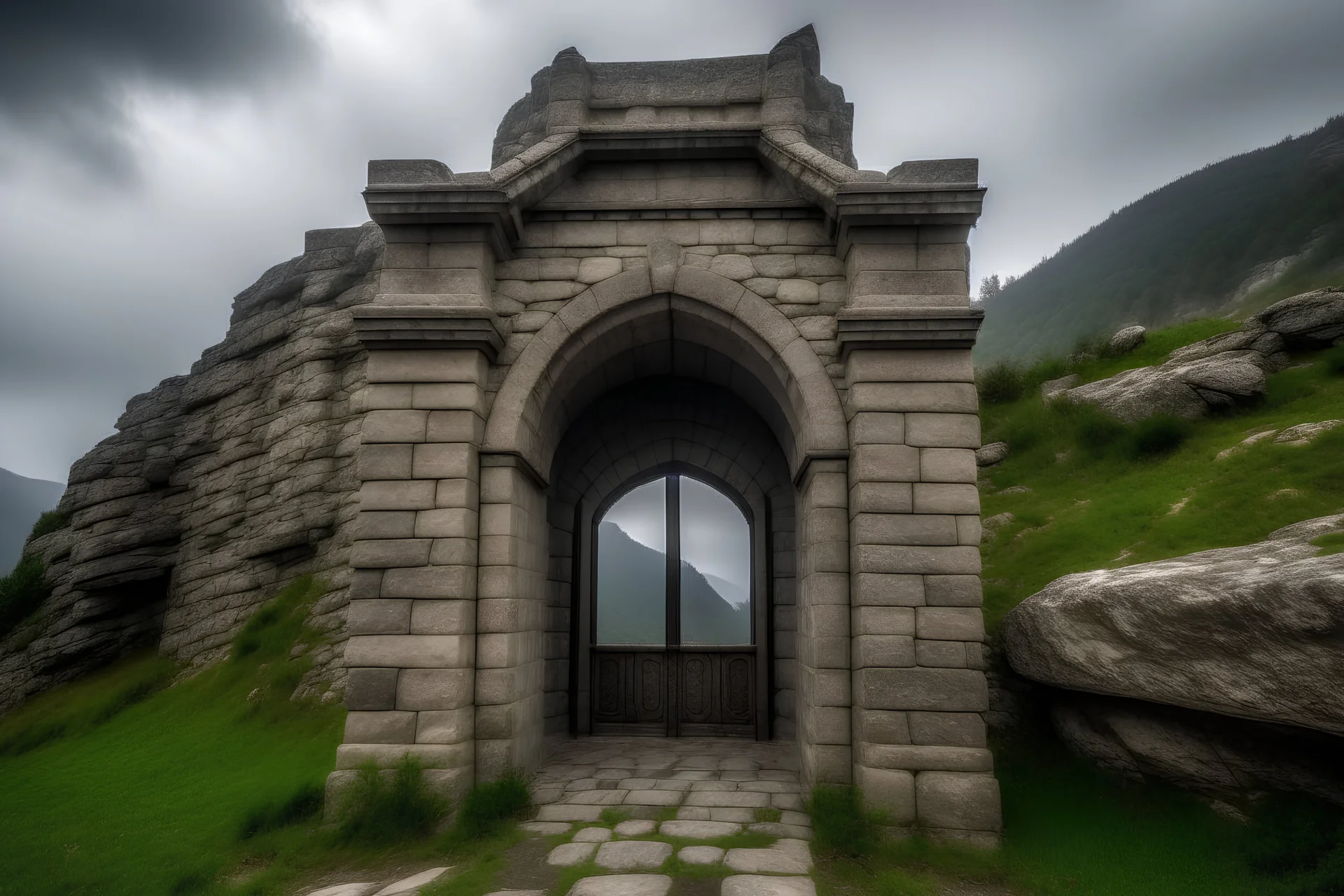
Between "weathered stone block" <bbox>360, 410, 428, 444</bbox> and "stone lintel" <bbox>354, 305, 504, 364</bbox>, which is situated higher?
"stone lintel" <bbox>354, 305, 504, 364</bbox>

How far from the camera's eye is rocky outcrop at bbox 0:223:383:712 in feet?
38.0

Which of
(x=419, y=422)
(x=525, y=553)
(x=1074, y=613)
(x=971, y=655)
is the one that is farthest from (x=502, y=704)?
(x=1074, y=613)

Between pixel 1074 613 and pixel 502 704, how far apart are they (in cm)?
396

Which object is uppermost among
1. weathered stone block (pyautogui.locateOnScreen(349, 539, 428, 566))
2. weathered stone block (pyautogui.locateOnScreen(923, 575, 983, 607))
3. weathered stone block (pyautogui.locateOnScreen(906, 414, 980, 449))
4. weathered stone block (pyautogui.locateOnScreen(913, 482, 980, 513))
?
weathered stone block (pyautogui.locateOnScreen(906, 414, 980, 449))

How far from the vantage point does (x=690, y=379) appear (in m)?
8.35

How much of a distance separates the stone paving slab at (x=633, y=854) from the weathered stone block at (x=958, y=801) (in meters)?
1.68

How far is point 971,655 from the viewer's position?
15.8 feet

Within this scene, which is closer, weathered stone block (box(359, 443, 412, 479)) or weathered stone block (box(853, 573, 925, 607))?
weathered stone block (box(853, 573, 925, 607))

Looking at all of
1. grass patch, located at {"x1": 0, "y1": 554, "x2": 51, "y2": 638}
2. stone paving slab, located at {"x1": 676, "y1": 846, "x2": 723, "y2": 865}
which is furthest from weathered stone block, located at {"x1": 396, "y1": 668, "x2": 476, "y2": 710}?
grass patch, located at {"x1": 0, "y1": 554, "x2": 51, "y2": 638}

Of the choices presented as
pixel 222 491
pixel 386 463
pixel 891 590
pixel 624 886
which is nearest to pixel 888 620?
pixel 891 590

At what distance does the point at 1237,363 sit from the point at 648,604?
7.19 m

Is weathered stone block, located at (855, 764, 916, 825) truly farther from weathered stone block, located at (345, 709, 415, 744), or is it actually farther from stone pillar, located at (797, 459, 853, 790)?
weathered stone block, located at (345, 709, 415, 744)

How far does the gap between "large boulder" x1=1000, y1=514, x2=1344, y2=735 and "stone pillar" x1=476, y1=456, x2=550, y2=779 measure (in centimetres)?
385

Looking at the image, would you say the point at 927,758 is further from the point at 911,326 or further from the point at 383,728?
the point at 383,728
